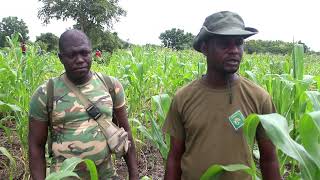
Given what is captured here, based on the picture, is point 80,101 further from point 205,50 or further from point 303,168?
point 303,168

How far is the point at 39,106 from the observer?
1738 mm

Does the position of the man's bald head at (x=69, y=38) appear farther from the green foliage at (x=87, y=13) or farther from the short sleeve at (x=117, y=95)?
the green foliage at (x=87, y=13)

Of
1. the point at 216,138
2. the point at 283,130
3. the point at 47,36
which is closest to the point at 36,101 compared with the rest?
the point at 216,138

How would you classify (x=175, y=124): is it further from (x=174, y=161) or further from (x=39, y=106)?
(x=39, y=106)

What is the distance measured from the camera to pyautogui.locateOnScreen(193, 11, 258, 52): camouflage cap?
1377mm

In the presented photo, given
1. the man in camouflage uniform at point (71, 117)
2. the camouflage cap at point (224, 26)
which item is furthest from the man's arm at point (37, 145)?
the camouflage cap at point (224, 26)

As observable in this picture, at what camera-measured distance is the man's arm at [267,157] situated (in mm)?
1433

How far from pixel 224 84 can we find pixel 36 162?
910 mm

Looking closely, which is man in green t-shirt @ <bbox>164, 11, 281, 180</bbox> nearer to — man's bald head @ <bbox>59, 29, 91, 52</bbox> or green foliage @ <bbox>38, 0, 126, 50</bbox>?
man's bald head @ <bbox>59, 29, 91, 52</bbox>

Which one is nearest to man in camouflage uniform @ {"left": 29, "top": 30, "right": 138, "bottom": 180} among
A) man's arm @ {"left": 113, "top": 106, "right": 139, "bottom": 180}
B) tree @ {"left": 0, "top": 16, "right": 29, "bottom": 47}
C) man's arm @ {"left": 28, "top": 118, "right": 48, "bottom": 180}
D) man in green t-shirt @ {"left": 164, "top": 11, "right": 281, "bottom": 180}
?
man's arm @ {"left": 28, "top": 118, "right": 48, "bottom": 180}

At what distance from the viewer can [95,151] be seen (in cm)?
177

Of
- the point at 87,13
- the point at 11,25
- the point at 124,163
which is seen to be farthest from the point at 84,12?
the point at 124,163

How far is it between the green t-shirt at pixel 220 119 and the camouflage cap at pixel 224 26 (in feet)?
0.59

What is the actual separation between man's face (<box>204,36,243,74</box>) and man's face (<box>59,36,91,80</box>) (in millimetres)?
607
